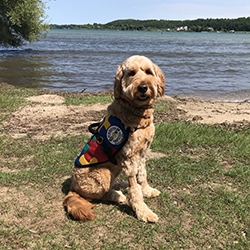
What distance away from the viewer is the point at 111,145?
3.88 m

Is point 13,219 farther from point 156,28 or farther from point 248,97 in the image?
point 156,28

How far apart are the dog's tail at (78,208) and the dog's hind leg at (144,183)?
0.71 metres

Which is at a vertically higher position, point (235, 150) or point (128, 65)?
point (128, 65)

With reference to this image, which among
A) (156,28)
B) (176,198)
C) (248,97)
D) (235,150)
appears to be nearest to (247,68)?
(248,97)

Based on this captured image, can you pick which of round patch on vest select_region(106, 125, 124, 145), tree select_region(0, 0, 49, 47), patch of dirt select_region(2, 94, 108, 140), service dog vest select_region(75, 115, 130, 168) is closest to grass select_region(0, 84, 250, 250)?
patch of dirt select_region(2, 94, 108, 140)

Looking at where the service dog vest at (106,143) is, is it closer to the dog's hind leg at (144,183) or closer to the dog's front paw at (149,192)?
the dog's hind leg at (144,183)

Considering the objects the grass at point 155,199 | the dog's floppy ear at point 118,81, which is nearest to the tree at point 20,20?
the grass at point 155,199

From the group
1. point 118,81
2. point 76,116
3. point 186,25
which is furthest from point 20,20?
point 186,25

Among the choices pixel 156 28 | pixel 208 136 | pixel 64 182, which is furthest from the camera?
pixel 156 28

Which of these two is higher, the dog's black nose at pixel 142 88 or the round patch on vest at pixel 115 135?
the dog's black nose at pixel 142 88

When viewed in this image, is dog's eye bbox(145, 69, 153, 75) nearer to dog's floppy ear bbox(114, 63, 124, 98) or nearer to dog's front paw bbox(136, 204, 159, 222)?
dog's floppy ear bbox(114, 63, 124, 98)

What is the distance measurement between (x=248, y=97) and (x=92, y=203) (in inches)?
425

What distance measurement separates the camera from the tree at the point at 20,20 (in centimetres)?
1956

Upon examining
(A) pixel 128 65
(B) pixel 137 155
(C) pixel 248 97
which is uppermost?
(A) pixel 128 65
